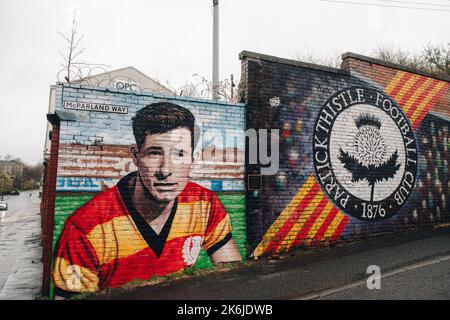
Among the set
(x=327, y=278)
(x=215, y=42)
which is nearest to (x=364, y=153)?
(x=327, y=278)

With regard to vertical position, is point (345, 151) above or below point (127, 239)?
above

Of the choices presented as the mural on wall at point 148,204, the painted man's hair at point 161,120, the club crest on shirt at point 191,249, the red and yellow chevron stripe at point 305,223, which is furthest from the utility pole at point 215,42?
the club crest on shirt at point 191,249

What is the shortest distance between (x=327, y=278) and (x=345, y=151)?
336cm

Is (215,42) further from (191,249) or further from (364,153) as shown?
(191,249)

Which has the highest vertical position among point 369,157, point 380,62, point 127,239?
point 380,62

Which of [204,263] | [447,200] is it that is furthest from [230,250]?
[447,200]

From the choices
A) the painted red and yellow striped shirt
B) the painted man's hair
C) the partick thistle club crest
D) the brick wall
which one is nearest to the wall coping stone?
the brick wall

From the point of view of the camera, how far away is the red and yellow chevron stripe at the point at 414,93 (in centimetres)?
848

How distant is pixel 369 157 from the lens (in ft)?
25.9

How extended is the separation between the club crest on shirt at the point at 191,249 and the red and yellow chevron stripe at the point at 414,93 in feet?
20.3

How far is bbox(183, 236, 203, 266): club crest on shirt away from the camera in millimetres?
6035

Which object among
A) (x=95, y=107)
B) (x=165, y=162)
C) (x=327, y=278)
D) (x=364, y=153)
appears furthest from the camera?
(x=364, y=153)

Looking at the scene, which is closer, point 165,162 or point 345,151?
point 165,162

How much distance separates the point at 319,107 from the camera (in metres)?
7.46
